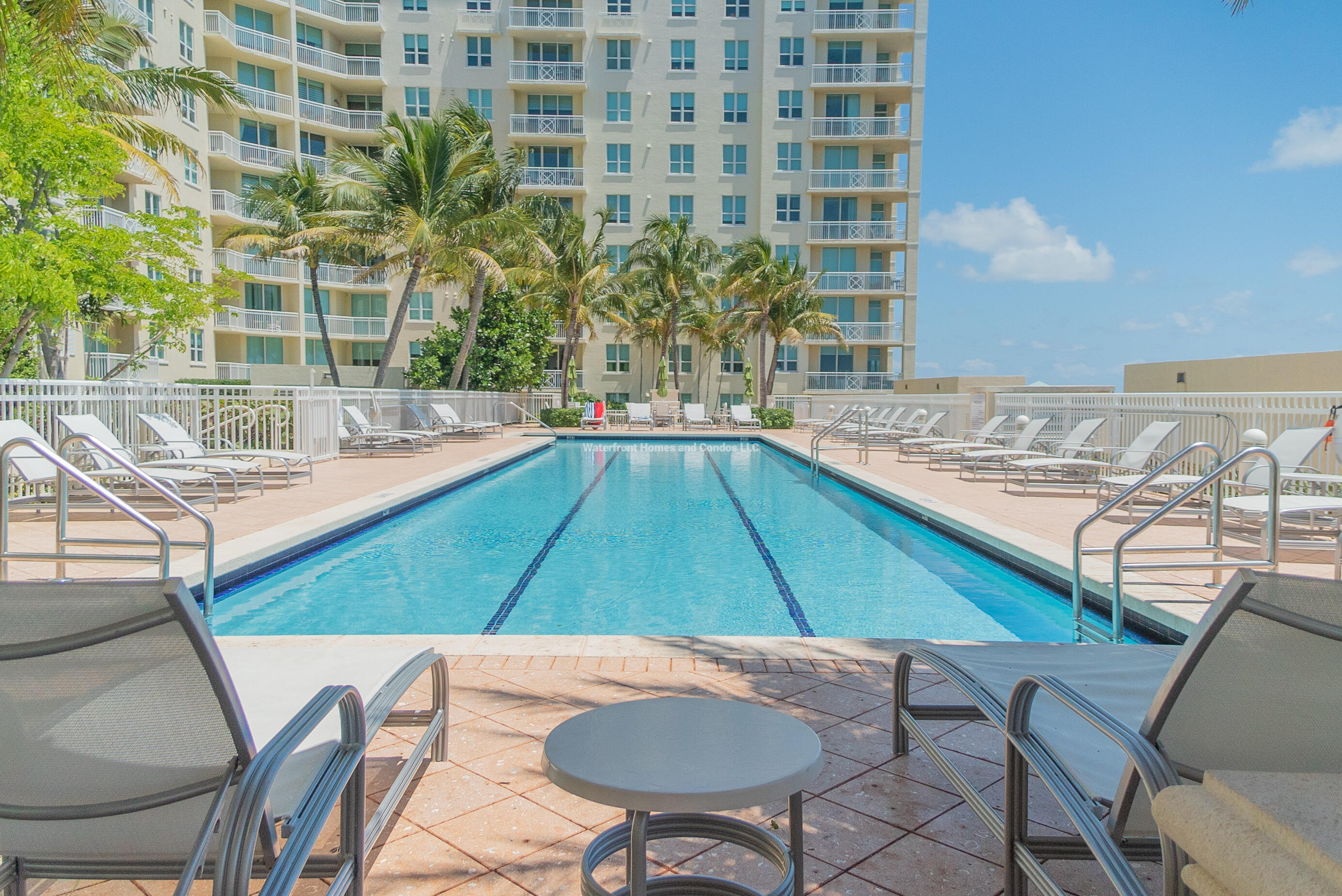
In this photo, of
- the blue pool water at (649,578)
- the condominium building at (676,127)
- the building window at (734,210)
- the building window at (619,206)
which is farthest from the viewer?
the building window at (734,210)

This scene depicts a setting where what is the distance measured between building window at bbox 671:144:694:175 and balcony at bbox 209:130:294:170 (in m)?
16.1

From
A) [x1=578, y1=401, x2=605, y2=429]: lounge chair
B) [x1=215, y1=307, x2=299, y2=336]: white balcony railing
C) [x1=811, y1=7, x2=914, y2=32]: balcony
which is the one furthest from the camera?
[x1=811, y1=7, x2=914, y2=32]: balcony

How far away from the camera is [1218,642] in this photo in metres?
1.64

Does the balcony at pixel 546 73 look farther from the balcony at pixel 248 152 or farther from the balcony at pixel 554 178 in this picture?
the balcony at pixel 248 152

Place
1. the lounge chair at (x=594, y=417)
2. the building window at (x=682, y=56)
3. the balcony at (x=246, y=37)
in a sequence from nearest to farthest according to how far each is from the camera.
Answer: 1. the lounge chair at (x=594, y=417)
2. the balcony at (x=246, y=37)
3. the building window at (x=682, y=56)

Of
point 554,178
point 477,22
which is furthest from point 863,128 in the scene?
point 477,22

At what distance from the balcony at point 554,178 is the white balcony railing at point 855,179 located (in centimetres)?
1056

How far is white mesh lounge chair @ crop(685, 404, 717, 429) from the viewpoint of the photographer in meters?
28.5

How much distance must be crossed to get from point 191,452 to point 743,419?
64.0 feet

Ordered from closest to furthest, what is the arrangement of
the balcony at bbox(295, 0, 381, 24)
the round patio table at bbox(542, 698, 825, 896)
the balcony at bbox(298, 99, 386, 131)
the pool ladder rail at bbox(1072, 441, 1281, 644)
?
1. the round patio table at bbox(542, 698, 825, 896)
2. the pool ladder rail at bbox(1072, 441, 1281, 644)
3. the balcony at bbox(298, 99, 386, 131)
4. the balcony at bbox(295, 0, 381, 24)

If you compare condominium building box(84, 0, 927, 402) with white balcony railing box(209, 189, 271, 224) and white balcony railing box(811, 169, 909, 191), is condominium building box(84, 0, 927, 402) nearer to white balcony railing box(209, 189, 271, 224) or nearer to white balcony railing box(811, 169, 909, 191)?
white balcony railing box(811, 169, 909, 191)

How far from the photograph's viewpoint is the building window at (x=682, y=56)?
39.3m

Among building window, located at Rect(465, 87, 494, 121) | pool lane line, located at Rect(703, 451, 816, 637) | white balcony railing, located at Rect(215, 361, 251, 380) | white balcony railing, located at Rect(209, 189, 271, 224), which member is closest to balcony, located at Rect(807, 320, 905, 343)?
building window, located at Rect(465, 87, 494, 121)

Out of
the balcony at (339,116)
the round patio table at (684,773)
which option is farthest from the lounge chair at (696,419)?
the round patio table at (684,773)
